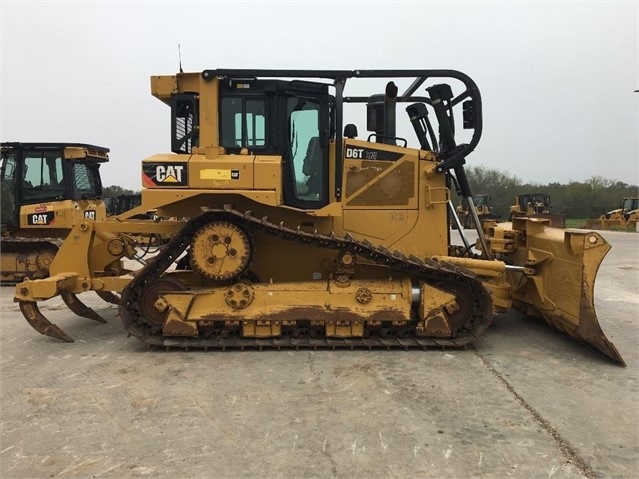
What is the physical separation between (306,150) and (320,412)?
3.21 metres

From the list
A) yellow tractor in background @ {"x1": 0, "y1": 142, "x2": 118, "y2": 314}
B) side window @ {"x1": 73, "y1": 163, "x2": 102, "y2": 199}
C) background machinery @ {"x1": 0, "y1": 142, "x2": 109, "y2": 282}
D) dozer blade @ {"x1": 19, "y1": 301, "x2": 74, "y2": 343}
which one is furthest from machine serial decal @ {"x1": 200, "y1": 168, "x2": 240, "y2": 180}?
side window @ {"x1": 73, "y1": 163, "x2": 102, "y2": 199}

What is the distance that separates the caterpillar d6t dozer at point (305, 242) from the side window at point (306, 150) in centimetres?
1

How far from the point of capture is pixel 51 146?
1087 cm

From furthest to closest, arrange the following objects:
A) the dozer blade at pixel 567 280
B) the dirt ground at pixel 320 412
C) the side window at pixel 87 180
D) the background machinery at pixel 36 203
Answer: the side window at pixel 87 180, the background machinery at pixel 36 203, the dozer blade at pixel 567 280, the dirt ground at pixel 320 412

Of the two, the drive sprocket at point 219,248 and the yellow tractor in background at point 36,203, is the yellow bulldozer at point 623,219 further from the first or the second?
the drive sprocket at point 219,248

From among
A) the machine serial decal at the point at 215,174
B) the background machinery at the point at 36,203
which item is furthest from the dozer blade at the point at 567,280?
the background machinery at the point at 36,203

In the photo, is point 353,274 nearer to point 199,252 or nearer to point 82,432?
point 199,252

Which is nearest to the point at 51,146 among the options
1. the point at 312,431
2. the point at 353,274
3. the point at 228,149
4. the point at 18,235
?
the point at 18,235

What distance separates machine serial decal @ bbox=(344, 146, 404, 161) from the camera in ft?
19.8

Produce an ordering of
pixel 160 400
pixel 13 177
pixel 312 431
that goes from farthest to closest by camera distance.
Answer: pixel 13 177 < pixel 160 400 < pixel 312 431

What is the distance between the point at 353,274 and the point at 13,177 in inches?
358

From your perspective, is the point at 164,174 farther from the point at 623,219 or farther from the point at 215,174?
the point at 623,219

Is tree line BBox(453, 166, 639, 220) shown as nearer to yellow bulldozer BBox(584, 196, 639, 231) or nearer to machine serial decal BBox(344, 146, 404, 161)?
yellow bulldozer BBox(584, 196, 639, 231)

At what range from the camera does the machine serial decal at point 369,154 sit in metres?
6.03
